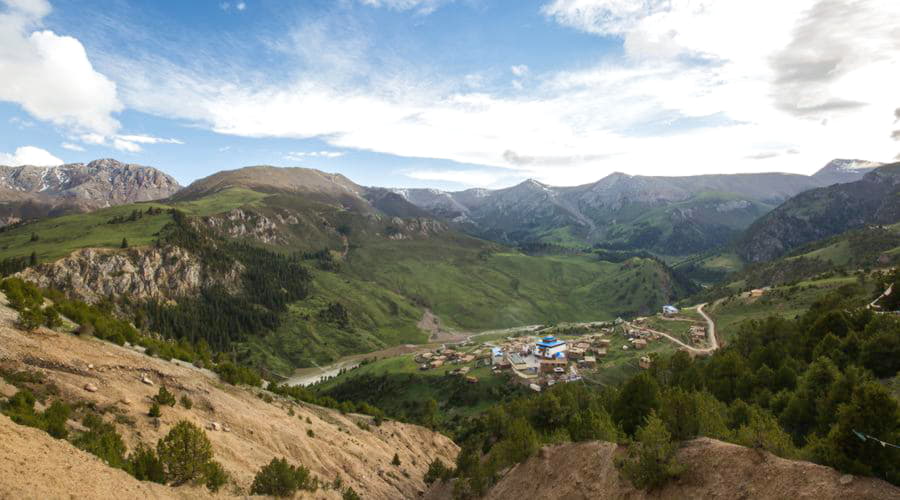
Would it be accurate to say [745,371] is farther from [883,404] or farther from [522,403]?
[883,404]

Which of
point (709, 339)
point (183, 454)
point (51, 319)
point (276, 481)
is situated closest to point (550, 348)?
point (709, 339)

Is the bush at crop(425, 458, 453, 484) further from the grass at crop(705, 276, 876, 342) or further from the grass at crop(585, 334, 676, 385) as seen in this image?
the grass at crop(705, 276, 876, 342)

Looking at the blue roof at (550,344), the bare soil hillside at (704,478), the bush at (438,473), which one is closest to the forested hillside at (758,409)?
the bare soil hillside at (704,478)

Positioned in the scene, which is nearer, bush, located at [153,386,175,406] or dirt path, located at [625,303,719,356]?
bush, located at [153,386,175,406]

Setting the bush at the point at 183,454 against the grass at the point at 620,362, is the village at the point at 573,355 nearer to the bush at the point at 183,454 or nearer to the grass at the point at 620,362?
the grass at the point at 620,362

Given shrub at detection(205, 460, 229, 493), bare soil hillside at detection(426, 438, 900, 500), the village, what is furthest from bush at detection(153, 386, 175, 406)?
the village

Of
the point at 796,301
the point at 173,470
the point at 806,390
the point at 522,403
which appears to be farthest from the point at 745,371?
the point at 796,301
